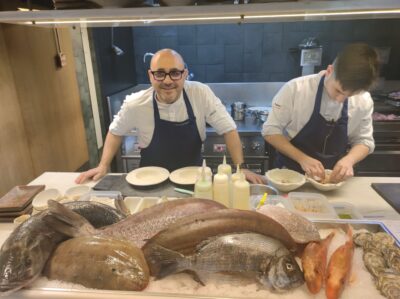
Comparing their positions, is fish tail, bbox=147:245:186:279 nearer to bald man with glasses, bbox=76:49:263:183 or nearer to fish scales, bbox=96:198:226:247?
fish scales, bbox=96:198:226:247

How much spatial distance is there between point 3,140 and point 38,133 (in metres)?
0.46

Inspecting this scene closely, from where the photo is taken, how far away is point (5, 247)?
932 mm

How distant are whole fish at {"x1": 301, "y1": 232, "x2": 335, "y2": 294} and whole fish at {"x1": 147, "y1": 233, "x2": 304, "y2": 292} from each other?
3 centimetres

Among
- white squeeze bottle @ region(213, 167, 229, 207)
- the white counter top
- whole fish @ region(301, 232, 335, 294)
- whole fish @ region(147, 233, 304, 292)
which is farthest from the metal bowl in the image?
whole fish @ region(147, 233, 304, 292)

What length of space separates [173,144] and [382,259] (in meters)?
1.71

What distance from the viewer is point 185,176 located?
1.87 meters

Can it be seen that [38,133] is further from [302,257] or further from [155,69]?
[302,257]

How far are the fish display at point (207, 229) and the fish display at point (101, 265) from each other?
0.05m

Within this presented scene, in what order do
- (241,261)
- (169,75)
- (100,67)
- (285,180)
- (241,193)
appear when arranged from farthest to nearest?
(100,67) → (169,75) → (285,180) → (241,193) → (241,261)

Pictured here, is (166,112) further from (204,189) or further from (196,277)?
(196,277)

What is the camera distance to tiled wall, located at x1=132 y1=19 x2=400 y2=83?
383 centimetres

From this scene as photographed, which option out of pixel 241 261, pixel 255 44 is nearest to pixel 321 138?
pixel 241 261

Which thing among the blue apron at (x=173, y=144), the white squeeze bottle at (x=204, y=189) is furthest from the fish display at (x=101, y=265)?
the blue apron at (x=173, y=144)

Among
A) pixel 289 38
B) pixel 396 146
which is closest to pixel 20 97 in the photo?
pixel 289 38
